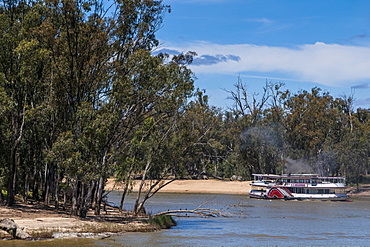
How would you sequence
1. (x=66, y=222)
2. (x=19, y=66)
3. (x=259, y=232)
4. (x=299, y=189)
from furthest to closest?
(x=299, y=189), (x=259, y=232), (x=19, y=66), (x=66, y=222)

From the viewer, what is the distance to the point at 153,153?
38875 millimetres

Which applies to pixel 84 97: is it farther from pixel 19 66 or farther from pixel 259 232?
pixel 259 232

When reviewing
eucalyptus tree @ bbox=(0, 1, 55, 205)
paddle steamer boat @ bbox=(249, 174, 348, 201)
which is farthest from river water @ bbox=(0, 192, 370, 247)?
paddle steamer boat @ bbox=(249, 174, 348, 201)

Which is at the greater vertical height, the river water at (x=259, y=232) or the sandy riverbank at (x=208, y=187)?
the sandy riverbank at (x=208, y=187)

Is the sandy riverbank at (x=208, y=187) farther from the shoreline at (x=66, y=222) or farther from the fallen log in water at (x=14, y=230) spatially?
the fallen log in water at (x=14, y=230)

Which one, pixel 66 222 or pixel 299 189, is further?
pixel 299 189

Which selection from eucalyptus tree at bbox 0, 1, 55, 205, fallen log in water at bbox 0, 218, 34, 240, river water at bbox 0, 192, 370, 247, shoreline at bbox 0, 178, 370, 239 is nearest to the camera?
fallen log in water at bbox 0, 218, 34, 240

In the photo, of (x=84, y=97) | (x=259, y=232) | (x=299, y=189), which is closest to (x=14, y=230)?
(x=84, y=97)

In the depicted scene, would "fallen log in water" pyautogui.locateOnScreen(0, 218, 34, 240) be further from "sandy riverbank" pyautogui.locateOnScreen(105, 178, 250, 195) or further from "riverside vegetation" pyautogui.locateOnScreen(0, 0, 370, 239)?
"sandy riverbank" pyautogui.locateOnScreen(105, 178, 250, 195)

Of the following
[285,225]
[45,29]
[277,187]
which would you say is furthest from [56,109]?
[277,187]

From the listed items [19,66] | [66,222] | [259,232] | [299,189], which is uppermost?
[19,66]

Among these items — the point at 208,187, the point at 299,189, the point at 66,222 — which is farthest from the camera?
the point at 208,187

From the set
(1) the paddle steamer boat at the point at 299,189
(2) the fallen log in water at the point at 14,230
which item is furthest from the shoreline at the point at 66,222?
(1) the paddle steamer boat at the point at 299,189

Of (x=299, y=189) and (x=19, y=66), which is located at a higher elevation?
(x=19, y=66)
